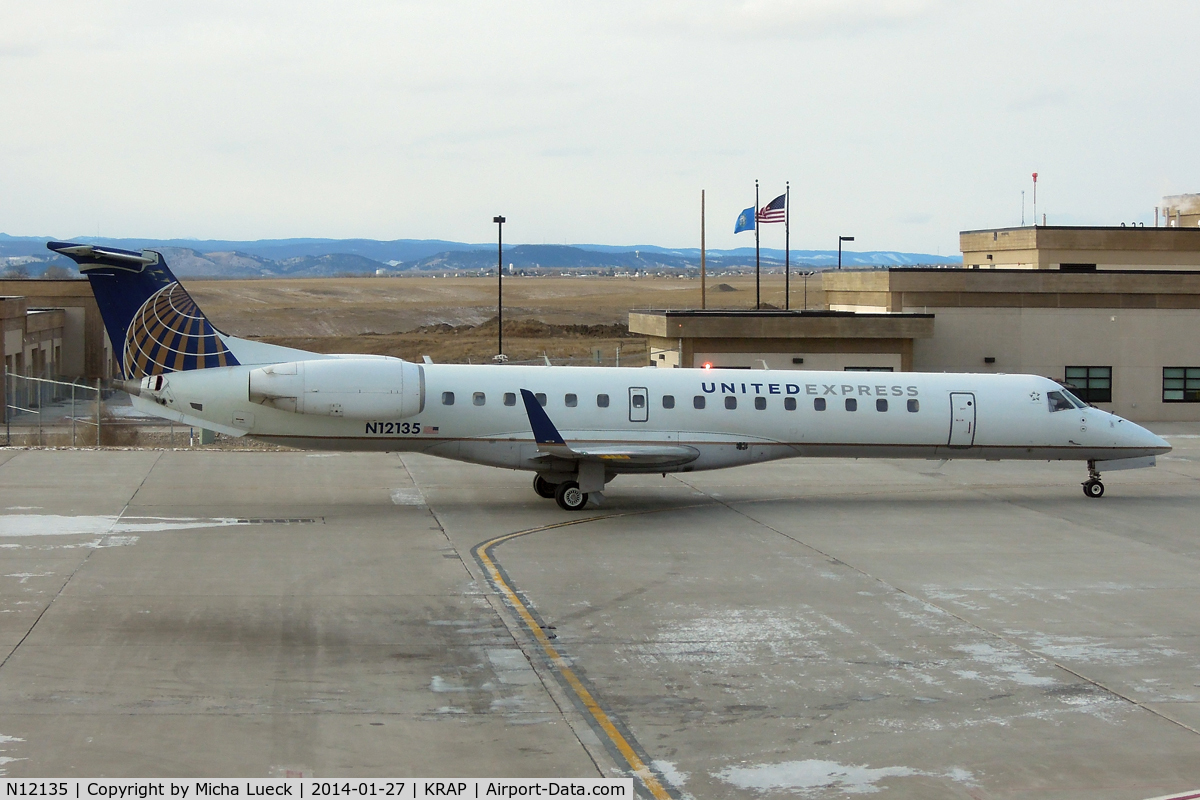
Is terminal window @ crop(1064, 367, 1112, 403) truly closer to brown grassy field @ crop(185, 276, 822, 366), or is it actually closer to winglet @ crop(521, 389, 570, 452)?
brown grassy field @ crop(185, 276, 822, 366)

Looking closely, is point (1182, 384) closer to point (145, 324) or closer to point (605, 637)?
point (605, 637)

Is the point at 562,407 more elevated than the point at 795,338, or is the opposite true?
the point at 795,338

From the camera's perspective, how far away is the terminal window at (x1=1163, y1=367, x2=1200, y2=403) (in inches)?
1642

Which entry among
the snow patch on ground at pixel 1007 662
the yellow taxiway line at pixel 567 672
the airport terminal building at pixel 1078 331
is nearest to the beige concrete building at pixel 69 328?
the airport terminal building at pixel 1078 331

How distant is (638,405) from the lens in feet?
77.4

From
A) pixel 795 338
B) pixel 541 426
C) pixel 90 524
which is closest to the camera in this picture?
pixel 90 524

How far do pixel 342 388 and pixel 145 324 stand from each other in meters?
3.84

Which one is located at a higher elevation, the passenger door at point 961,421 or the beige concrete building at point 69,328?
the beige concrete building at point 69,328

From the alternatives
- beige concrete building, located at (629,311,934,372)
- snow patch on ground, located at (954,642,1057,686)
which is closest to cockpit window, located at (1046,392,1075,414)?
snow patch on ground, located at (954,642,1057,686)

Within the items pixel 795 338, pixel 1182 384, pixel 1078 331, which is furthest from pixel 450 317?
pixel 1182 384

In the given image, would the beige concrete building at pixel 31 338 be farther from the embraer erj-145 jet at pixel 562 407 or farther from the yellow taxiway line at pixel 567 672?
the yellow taxiway line at pixel 567 672
